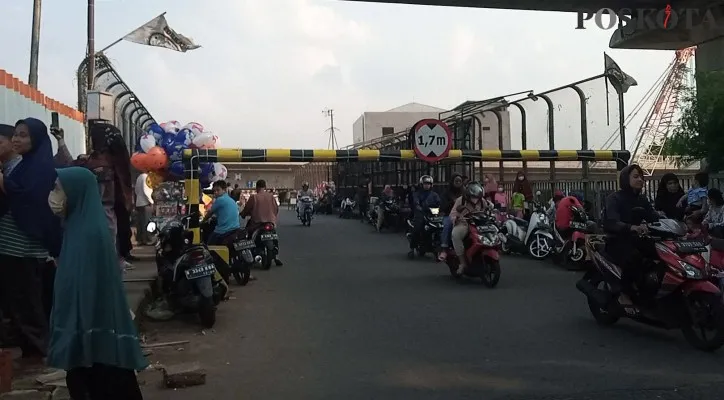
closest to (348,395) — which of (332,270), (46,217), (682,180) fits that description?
(46,217)

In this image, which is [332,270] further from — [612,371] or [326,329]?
[612,371]

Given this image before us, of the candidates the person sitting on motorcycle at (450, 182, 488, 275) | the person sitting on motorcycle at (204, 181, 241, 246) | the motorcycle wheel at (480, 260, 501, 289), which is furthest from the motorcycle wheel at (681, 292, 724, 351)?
the person sitting on motorcycle at (204, 181, 241, 246)

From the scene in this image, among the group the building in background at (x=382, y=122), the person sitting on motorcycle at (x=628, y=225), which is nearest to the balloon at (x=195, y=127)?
the person sitting on motorcycle at (x=628, y=225)

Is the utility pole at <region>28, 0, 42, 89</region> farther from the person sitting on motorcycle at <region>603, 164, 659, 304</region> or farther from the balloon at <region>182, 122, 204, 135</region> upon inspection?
the person sitting on motorcycle at <region>603, 164, 659, 304</region>

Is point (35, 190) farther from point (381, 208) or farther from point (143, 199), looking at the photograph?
point (381, 208)

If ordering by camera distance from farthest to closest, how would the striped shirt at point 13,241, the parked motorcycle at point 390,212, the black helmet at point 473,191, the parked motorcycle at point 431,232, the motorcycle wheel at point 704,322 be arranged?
the parked motorcycle at point 390,212 → the parked motorcycle at point 431,232 → the black helmet at point 473,191 → the motorcycle wheel at point 704,322 → the striped shirt at point 13,241

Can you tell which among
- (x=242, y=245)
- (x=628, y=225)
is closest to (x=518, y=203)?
(x=242, y=245)

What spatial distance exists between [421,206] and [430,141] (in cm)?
198

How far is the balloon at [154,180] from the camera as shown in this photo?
15312 millimetres

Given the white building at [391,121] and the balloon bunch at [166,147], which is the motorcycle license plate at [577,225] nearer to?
the balloon bunch at [166,147]

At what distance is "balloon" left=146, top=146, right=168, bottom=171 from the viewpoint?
14977mm

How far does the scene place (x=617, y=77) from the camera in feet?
53.3

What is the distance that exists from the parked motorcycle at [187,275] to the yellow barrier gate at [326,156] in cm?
217

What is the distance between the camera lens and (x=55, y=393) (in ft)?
17.9
